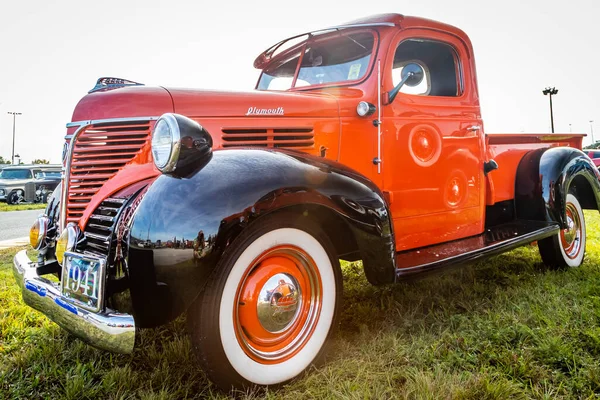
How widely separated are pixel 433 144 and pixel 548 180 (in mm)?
1210

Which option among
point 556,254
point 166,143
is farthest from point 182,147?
point 556,254

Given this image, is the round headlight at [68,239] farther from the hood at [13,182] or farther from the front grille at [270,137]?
the hood at [13,182]

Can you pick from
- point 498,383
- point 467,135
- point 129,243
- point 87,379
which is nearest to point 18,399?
point 87,379

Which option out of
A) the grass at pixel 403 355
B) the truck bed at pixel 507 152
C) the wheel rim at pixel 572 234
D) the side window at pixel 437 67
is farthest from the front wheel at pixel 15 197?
the wheel rim at pixel 572 234

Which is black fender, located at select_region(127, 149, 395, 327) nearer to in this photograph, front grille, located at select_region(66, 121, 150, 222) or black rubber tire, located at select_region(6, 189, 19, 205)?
front grille, located at select_region(66, 121, 150, 222)

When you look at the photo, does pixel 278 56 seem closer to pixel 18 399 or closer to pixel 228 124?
pixel 228 124

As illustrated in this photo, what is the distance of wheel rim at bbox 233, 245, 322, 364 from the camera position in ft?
6.27

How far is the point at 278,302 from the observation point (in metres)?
1.98

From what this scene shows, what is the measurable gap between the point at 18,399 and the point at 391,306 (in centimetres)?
212

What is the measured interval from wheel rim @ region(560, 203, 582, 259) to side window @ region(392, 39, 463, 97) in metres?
1.68

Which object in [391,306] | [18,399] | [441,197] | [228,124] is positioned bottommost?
[18,399]

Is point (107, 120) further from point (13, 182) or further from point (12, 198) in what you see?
point (13, 182)

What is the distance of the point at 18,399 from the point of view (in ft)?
6.46

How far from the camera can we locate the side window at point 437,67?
3234 millimetres
